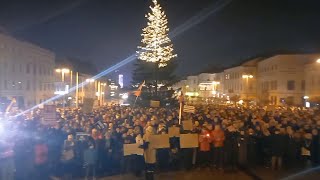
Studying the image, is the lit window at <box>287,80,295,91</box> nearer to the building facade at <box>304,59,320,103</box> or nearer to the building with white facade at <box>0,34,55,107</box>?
the building facade at <box>304,59,320,103</box>

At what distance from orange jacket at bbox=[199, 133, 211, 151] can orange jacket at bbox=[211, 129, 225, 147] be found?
0.17 m

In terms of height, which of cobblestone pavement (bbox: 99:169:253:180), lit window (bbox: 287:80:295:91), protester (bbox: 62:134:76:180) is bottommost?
cobblestone pavement (bbox: 99:169:253:180)

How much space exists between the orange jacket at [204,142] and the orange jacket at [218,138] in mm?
174

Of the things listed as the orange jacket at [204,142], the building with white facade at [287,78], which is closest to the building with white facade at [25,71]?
the building with white facade at [287,78]

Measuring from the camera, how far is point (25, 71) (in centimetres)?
6625

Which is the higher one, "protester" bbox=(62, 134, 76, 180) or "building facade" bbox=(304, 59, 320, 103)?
"building facade" bbox=(304, 59, 320, 103)

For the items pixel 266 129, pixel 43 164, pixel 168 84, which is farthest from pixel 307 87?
pixel 43 164

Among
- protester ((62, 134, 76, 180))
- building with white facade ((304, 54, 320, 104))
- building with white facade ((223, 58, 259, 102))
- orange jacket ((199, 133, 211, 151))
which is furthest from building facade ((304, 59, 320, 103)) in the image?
protester ((62, 134, 76, 180))

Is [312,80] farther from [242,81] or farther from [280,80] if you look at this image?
[242,81]

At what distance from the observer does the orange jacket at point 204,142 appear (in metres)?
15.5

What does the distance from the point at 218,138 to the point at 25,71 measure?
55363 mm

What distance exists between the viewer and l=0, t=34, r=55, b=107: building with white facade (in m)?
58.2

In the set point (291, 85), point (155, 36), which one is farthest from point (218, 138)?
point (291, 85)

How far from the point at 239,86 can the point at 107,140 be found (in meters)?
96.5
